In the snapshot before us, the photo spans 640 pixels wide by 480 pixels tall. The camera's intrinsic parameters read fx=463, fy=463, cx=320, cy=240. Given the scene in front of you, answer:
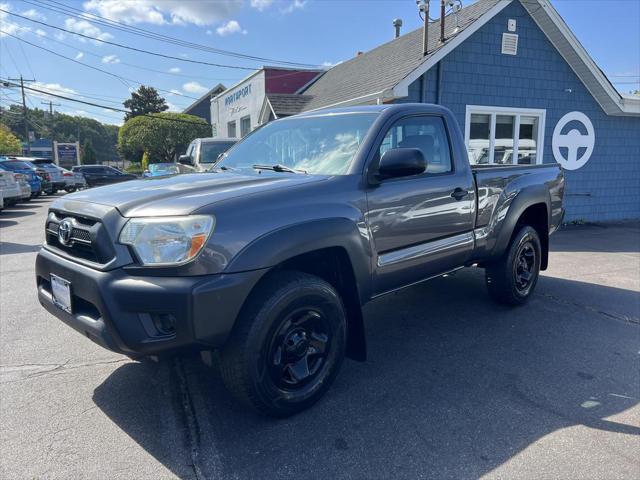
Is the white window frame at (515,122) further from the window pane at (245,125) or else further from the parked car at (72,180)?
the parked car at (72,180)

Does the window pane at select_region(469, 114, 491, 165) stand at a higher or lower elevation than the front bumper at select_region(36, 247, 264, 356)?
higher

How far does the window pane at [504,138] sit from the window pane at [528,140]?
0.90 feet

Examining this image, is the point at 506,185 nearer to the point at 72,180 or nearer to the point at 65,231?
the point at 65,231

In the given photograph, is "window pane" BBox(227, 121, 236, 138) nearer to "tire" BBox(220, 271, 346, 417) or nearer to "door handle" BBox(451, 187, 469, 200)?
"door handle" BBox(451, 187, 469, 200)

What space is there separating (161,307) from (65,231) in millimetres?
977

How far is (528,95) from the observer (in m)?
10.8

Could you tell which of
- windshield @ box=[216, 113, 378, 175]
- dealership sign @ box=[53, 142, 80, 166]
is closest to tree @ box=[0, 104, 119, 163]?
dealership sign @ box=[53, 142, 80, 166]

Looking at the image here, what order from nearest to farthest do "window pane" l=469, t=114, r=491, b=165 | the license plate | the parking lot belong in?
the parking lot, the license plate, "window pane" l=469, t=114, r=491, b=165

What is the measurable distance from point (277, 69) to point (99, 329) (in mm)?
17948

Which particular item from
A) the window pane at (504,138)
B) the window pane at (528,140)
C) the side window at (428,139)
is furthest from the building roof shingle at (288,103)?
the side window at (428,139)

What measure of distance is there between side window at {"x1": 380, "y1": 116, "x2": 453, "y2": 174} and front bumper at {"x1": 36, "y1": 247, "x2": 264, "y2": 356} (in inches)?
73.0

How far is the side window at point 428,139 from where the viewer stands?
3684 mm

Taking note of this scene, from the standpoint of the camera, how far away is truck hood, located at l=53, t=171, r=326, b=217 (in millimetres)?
2465

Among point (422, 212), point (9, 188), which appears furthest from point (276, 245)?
point (9, 188)
